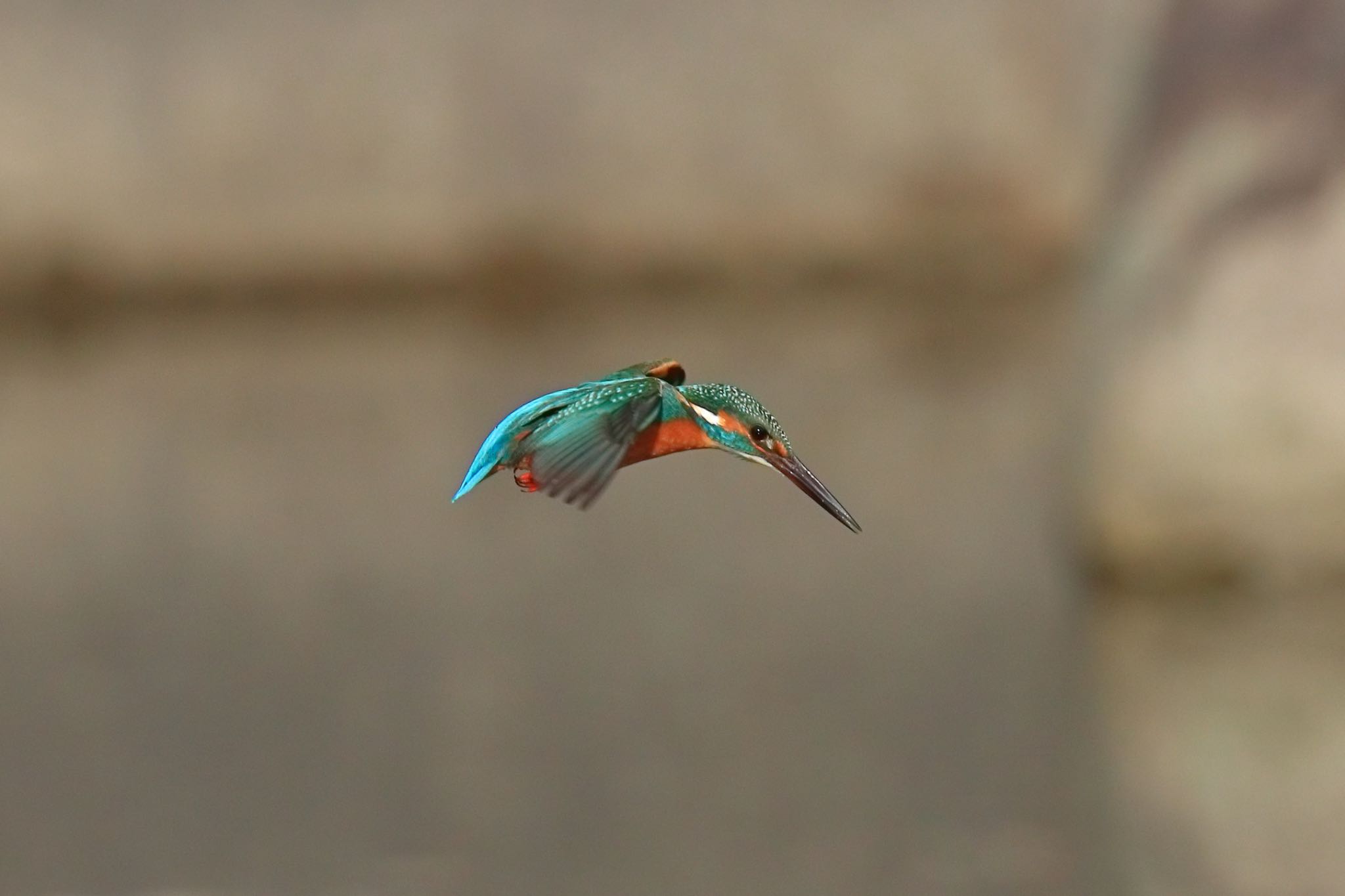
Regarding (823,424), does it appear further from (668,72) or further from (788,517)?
(668,72)

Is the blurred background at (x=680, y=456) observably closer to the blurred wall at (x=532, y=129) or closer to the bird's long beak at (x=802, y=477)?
the blurred wall at (x=532, y=129)

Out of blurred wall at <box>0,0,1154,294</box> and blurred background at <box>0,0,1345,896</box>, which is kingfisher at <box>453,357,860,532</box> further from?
blurred wall at <box>0,0,1154,294</box>

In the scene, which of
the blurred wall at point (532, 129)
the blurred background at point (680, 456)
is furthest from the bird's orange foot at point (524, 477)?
the blurred wall at point (532, 129)

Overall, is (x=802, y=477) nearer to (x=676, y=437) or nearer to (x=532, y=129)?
(x=676, y=437)

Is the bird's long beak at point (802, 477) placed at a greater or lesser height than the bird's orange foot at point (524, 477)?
greater

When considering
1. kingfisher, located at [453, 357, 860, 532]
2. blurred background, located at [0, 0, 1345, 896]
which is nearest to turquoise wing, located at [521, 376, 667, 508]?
kingfisher, located at [453, 357, 860, 532]

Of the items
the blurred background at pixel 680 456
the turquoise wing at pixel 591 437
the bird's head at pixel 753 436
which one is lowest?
the turquoise wing at pixel 591 437
